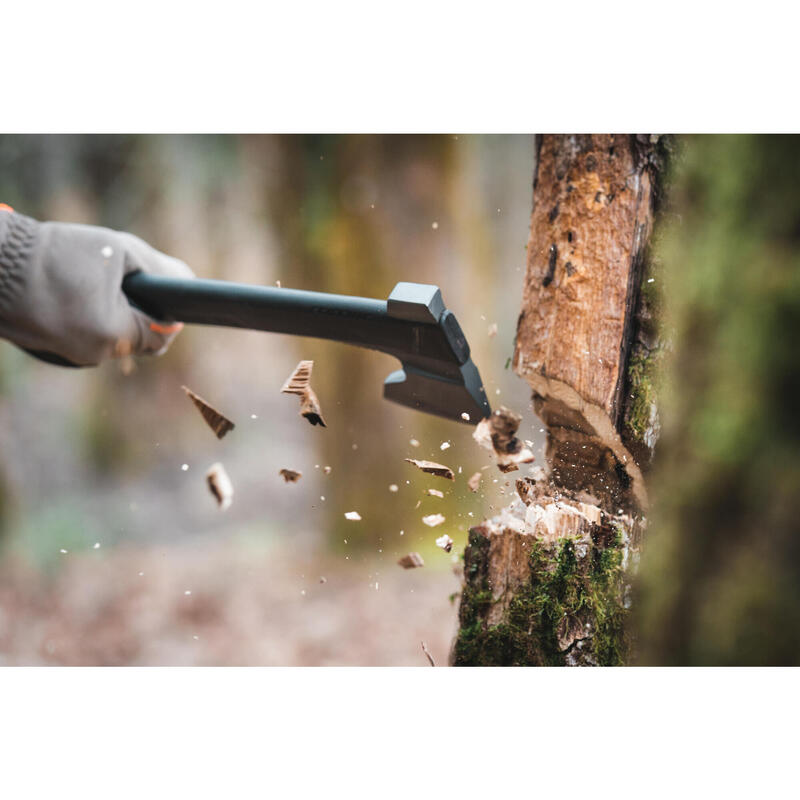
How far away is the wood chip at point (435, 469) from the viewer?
99 centimetres

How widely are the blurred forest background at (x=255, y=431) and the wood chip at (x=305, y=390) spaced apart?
21 mm

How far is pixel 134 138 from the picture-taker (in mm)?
1069

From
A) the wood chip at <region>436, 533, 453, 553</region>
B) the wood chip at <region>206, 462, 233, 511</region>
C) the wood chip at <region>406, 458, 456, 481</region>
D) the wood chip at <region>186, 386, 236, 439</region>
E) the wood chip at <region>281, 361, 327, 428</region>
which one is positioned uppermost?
the wood chip at <region>281, 361, 327, 428</region>

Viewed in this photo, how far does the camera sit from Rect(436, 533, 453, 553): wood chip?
1003 mm

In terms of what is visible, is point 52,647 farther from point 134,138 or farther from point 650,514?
point 650,514

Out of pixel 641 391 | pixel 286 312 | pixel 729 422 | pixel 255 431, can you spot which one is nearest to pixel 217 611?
pixel 255 431

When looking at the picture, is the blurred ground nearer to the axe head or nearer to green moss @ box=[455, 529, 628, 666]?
green moss @ box=[455, 529, 628, 666]

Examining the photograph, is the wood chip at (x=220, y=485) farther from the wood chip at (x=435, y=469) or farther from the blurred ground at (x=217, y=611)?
the wood chip at (x=435, y=469)

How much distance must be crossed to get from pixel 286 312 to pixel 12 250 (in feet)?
1.59

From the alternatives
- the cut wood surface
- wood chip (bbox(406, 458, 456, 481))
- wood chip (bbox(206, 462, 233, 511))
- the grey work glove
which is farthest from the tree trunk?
the grey work glove

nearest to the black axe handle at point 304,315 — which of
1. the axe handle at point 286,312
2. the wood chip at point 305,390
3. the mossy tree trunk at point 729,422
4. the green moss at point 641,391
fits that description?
the axe handle at point 286,312

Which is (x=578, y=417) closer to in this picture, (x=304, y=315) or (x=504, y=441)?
(x=504, y=441)

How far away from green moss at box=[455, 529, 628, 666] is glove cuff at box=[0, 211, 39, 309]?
2.96 ft
